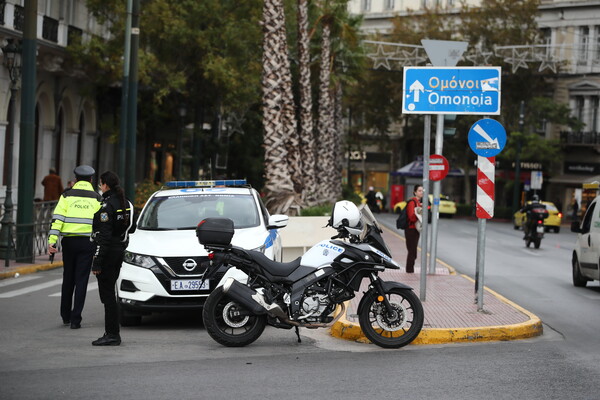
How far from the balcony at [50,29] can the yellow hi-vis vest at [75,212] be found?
21.8 meters

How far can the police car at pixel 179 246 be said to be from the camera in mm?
11336

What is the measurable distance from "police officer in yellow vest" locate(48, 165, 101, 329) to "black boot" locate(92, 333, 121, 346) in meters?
1.36

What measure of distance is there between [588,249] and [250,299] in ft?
33.6

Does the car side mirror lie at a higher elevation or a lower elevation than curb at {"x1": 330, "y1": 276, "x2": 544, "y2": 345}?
higher

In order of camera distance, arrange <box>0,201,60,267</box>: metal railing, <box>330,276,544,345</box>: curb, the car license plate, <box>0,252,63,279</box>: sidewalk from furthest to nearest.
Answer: <box>0,201,60,267</box>: metal railing
<box>0,252,63,279</box>: sidewalk
the car license plate
<box>330,276,544,345</box>: curb

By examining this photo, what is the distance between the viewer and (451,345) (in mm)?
10703

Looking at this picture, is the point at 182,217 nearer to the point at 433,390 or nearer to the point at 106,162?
the point at 433,390

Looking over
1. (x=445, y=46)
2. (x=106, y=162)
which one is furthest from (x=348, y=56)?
(x=445, y=46)

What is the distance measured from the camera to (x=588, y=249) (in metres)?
18.5

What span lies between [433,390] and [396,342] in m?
2.34

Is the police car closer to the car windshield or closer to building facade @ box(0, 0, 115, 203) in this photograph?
the car windshield

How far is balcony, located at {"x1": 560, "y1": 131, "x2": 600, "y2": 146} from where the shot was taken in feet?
218

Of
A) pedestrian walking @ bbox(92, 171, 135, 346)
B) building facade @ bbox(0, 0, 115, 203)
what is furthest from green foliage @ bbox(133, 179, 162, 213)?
pedestrian walking @ bbox(92, 171, 135, 346)

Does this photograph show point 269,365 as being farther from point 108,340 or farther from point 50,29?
point 50,29
